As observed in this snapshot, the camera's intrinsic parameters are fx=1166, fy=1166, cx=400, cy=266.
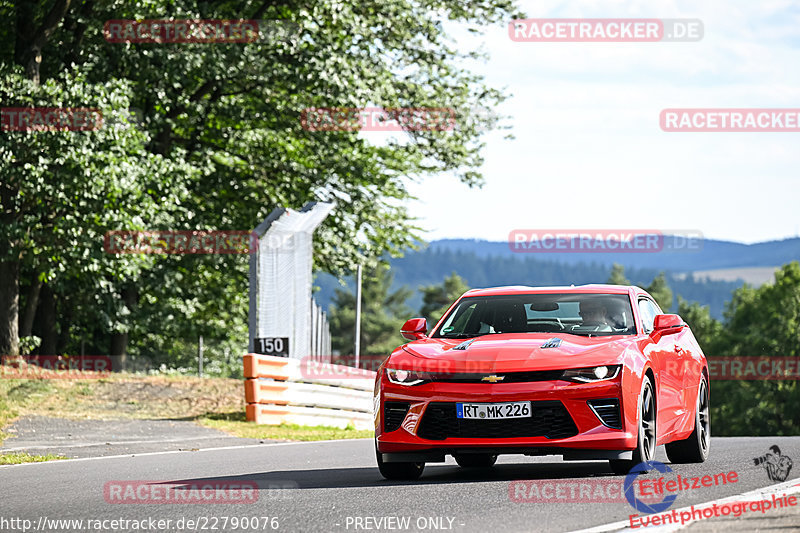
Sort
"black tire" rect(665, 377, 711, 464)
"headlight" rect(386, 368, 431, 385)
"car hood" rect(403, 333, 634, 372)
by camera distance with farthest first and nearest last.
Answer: "black tire" rect(665, 377, 711, 464)
"headlight" rect(386, 368, 431, 385)
"car hood" rect(403, 333, 634, 372)

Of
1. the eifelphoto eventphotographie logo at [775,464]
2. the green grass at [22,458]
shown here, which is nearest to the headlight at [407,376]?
the eifelphoto eventphotographie logo at [775,464]

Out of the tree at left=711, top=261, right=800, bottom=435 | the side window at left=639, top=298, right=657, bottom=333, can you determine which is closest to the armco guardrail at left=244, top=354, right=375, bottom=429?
the side window at left=639, top=298, right=657, bottom=333

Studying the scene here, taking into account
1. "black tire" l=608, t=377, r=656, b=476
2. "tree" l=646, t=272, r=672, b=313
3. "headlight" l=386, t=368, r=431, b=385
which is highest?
"tree" l=646, t=272, r=672, b=313

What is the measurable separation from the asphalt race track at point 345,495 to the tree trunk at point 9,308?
11.9 m

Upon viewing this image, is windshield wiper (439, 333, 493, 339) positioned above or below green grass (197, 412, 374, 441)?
above

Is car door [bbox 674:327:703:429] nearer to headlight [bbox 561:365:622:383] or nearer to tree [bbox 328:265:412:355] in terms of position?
headlight [bbox 561:365:622:383]

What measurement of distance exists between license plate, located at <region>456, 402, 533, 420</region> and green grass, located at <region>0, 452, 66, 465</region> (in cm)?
522

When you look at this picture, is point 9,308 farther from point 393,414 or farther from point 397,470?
point 393,414

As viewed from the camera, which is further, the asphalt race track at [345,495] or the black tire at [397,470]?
the black tire at [397,470]

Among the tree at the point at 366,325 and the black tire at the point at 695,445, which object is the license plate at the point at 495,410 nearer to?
the black tire at the point at 695,445

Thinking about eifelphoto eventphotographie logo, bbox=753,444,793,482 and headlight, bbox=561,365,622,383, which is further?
eifelphoto eventphotographie logo, bbox=753,444,793,482

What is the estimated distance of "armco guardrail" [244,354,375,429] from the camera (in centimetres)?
1786

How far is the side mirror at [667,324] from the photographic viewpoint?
9547 millimetres

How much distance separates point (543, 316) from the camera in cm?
969
